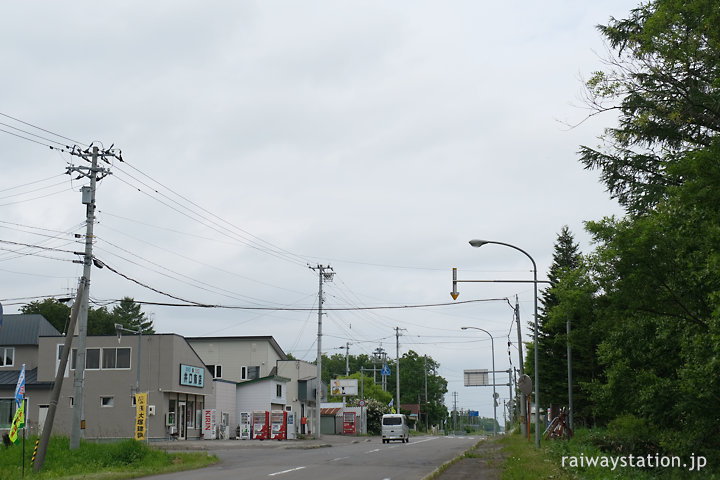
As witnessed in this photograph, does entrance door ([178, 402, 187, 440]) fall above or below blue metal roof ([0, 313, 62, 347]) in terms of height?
below

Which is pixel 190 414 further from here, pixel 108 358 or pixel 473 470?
pixel 473 470

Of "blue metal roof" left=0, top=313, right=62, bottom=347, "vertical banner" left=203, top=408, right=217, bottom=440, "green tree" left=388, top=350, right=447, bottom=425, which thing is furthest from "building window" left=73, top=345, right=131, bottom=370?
"green tree" left=388, top=350, right=447, bottom=425

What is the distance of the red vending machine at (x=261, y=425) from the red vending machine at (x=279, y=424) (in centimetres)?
50

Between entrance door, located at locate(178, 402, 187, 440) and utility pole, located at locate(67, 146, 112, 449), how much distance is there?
1023 inches

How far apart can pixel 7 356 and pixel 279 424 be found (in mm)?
22471

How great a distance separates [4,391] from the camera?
181 ft

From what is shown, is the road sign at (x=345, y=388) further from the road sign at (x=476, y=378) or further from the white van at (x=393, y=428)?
the white van at (x=393, y=428)

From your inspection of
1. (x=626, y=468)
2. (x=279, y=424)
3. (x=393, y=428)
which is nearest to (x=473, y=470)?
(x=626, y=468)

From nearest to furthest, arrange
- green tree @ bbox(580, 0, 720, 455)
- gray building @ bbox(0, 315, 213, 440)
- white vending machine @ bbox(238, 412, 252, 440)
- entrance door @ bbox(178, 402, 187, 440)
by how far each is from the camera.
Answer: green tree @ bbox(580, 0, 720, 455) → gray building @ bbox(0, 315, 213, 440) → entrance door @ bbox(178, 402, 187, 440) → white vending machine @ bbox(238, 412, 252, 440)

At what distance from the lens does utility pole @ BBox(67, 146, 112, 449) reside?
90.3 ft

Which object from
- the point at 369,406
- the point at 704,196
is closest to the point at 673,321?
the point at 704,196

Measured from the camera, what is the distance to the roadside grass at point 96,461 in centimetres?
2205

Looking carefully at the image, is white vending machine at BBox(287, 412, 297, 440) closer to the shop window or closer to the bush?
the shop window

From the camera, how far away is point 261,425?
5878 centimetres
